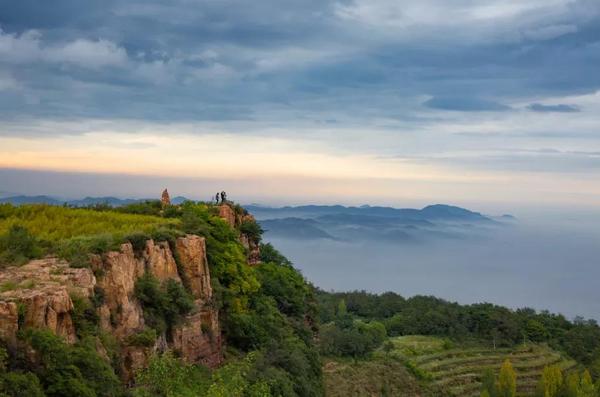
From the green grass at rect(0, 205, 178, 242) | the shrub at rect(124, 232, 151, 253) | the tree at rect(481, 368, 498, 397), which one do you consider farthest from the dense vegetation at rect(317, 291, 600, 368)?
the shrub at rect(124, 232, 151, 253)

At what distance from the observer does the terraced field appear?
196 ft

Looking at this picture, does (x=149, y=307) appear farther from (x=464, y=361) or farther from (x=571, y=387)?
(x=464, y=361)

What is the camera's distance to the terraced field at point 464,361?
5969 cm

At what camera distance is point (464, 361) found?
67938 mm

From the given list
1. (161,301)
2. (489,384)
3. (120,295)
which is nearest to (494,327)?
(489,384)

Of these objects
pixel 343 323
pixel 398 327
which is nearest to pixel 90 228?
pixel 343 323

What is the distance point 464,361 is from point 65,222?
56.9 metres

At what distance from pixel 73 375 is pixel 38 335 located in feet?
3.60

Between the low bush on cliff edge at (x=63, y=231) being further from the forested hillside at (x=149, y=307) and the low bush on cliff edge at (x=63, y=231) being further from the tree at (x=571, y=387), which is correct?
the tree at (x=571, y=387)

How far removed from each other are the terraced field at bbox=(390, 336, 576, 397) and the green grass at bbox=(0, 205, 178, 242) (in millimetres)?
43337

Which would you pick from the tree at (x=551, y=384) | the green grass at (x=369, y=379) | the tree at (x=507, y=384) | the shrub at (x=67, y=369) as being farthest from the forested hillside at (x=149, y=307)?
the tree at (x=551, y=384)

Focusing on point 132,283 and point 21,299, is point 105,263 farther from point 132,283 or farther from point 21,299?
point 21,299

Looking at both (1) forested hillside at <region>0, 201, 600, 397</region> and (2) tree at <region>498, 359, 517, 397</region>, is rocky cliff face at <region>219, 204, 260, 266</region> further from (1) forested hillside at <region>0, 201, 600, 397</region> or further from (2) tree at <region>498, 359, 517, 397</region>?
(2) tree at <region>498, 359, 517, 397</region>

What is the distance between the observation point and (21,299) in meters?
12.5
